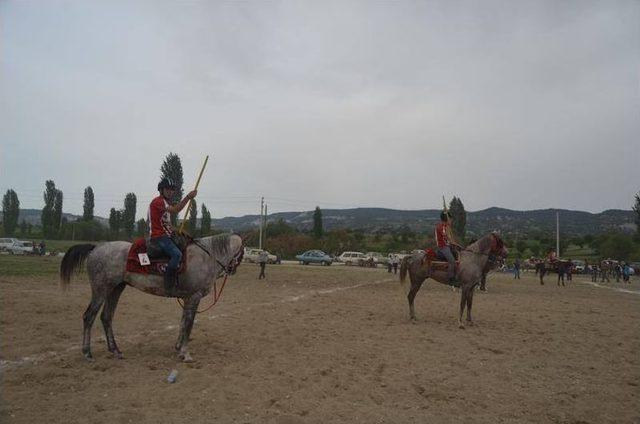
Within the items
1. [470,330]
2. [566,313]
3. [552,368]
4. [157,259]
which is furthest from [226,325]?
[566,313]

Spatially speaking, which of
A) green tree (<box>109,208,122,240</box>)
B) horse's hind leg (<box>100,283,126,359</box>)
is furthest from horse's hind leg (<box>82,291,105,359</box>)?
green tree (<box>109,208,122,240</box>)

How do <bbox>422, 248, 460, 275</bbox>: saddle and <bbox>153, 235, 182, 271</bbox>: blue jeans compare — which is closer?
<bbox>153, 235, 182, 271</bbox>: blue jeans

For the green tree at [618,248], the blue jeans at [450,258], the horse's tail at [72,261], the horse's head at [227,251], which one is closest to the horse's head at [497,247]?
the blue jeans at [450,258]

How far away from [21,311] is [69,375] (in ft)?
21.1

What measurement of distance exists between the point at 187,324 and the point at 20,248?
5231cm

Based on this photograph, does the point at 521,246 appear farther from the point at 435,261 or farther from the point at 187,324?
the point at 187,324

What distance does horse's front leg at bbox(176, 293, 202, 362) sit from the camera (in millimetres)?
7934

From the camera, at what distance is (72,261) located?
8305mm

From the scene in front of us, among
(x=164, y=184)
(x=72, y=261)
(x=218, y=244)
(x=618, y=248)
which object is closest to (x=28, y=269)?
(x=72, y=261)

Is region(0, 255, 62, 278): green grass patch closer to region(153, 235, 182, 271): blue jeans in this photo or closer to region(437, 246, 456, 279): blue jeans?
region(153, 235, 182, 271): blue jeans

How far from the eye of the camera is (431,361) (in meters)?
8.30

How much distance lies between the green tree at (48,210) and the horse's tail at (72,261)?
87.3 metres

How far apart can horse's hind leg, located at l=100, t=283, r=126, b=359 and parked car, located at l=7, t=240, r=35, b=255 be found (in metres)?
48.8

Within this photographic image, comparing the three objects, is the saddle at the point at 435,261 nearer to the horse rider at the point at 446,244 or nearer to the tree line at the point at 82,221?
the horse rider at the point at 446,244
